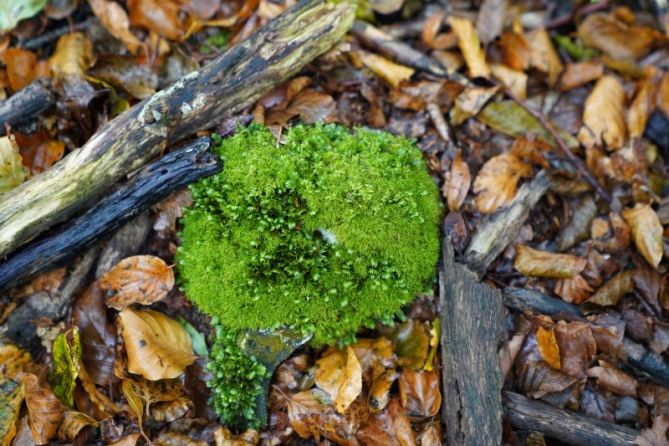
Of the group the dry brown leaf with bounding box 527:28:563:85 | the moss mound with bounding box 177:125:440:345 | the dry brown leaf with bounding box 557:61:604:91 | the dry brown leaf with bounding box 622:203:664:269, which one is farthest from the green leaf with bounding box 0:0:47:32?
the dry brown leaf with bounding box 622:203:664:269

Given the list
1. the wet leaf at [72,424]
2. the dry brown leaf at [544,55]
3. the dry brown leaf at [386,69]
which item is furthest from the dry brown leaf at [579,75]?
the wet leaf at [72,424]

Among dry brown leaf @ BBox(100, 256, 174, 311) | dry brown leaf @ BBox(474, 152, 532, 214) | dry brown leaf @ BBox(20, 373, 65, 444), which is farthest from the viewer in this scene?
dry brown leaf @ BBox(474, 152, 532, 214)

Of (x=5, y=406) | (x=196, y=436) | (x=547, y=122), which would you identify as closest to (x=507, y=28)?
(x=547, y=122)

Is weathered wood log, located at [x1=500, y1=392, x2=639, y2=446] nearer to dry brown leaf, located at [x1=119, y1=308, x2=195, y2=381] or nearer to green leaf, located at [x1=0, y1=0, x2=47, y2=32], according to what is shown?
dry brown leaf, located at [x1=119, y1=308, x2=195, y2=381]

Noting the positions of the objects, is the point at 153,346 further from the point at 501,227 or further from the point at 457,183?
the point at 501,227

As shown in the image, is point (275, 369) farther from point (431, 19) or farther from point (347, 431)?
point (431, 19)

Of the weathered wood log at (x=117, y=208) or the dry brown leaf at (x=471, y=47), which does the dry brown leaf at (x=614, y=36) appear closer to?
the dry brown leaf at (x=471, y=47)
